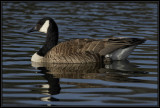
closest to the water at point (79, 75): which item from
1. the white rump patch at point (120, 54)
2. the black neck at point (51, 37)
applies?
the white rump patch at point (120, 54)

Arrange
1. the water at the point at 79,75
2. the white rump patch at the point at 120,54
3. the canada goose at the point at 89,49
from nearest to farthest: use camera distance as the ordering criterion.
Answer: the water at the point at 79,75 → the canada goose at the point at 89,49 → the white rump patch at the point at 120,54

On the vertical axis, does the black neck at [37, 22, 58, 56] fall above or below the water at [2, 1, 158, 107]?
above

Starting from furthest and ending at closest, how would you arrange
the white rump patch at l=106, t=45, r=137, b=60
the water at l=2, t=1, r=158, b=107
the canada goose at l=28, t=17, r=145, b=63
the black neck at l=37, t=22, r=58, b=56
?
the black neck at l=37, t=22, r=58, b=56 < the white rump patch at l=106, t=45, r=137, b=60 < the canada goose at l=28, t=17, r=145, b=63 < the water at l=2, t=1, r=158, b=107

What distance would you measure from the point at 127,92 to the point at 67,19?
17894 millimetres

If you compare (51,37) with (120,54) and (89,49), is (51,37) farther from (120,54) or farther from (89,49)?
(120,54)

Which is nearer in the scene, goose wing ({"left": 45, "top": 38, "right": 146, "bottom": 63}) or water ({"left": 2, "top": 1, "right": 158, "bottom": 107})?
water ({"left": 2, "top": 1, "right": 158, "bottom": 107})

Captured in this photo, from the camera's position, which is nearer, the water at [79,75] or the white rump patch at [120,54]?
the water at [79,75]

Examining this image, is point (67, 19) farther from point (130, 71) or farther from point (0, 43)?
point (130, 71)

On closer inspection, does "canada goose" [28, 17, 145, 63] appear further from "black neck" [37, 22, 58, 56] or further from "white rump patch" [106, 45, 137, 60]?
"black neck" [37, 22, 58, 56]

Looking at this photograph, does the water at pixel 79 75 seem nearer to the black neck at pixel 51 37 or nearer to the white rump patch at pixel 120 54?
the white rump patch at pixel 120 54

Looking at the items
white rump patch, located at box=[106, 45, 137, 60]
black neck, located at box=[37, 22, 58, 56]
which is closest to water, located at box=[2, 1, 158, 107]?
white rump patch, located at box=[106, 45, 137, 60]

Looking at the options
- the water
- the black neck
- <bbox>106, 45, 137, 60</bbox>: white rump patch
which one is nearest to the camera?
the water

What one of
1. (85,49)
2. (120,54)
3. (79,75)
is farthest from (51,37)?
(79,75)

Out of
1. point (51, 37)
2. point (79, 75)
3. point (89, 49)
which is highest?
point (51, 37)
